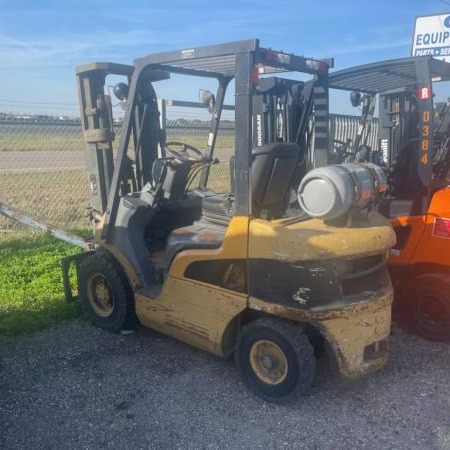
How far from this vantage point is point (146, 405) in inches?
134

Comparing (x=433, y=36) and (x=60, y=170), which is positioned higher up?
(x=433, y=36)

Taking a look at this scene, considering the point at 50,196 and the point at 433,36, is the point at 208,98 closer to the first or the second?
the point at 50,196

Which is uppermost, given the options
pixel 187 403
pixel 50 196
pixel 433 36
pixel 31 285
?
pixel 433 36

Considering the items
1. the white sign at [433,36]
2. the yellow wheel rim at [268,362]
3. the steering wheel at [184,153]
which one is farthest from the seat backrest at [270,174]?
the white sign at [433,36]

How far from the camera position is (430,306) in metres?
4.47

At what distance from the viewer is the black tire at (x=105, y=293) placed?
4.36 meters

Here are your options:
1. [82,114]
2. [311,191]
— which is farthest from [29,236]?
[311,191]

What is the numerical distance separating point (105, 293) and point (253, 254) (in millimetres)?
1916

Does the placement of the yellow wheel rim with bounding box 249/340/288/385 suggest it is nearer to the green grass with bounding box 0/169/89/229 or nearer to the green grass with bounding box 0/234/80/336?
the green grass with bounding box 0/234/80/336

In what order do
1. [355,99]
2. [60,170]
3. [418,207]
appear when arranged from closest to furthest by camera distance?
[418,207], [355,99], [60,170]

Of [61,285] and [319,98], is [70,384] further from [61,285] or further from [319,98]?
[319,98]

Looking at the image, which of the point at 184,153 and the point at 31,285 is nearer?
the point at 184,153

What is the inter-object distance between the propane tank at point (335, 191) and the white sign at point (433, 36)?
31.3 feet

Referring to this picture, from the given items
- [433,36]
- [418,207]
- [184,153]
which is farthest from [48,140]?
[418,207]
